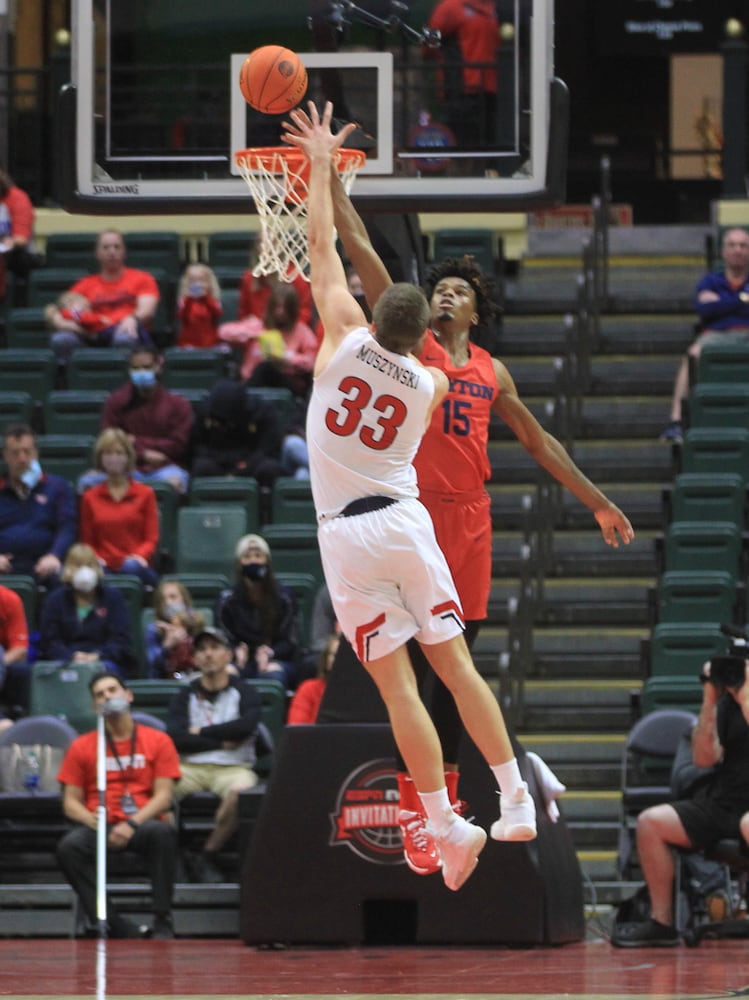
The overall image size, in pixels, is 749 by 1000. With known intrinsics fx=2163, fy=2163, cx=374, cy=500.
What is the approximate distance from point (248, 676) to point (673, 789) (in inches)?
112

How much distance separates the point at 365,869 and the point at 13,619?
3.62m

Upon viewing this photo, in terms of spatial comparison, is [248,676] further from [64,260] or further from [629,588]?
[64,260]

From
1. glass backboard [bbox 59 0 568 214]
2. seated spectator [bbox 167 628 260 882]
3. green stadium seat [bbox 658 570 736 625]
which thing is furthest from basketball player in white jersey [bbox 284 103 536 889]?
green stadium seat [bbox 658 570 736 625]

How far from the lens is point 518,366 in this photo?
1562 centimetres

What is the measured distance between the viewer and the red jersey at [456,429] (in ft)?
26.3

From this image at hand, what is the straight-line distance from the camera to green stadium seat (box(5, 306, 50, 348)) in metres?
16.1

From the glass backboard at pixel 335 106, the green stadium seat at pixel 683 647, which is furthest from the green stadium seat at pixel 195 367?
the glass backboard at pixel 335 106

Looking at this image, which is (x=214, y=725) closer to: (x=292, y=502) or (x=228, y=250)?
(x=292, y=502)

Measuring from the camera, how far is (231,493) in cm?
1395

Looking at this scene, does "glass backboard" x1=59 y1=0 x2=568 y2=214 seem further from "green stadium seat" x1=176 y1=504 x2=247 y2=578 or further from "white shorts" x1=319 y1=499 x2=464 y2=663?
"green stadium seat" x1=176 y1=504 x2=247 y2=578

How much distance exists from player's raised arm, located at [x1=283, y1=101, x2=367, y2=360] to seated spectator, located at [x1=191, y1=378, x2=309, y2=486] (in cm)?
680

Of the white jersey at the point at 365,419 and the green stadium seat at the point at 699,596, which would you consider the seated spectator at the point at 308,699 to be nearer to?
the green stadium seat at the point at 699,596

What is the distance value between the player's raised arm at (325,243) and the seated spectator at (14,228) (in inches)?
365

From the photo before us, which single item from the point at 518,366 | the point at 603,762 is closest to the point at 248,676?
the point at 603,762
